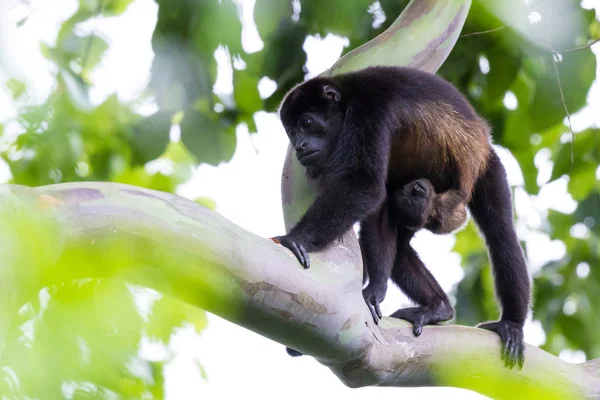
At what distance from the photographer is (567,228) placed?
14.7 ft

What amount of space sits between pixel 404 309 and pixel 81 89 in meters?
1.62

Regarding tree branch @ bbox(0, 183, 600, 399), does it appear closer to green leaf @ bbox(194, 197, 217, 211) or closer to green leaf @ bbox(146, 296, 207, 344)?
green leaf @ bbox(146, 296, 207, 344)

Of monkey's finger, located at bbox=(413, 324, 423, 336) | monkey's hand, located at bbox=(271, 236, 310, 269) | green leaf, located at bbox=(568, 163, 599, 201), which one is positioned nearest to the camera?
monkey's hand, located at bbox=(271, 236, 310, 269)

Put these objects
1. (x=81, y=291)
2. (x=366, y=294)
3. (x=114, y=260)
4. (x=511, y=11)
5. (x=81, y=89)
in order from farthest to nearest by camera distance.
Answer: (x=366, y=294)
(x=81, y=89)
(x=511, y=11)
(x=114, y=260)
(x=81, y=291)

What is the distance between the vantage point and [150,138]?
2.86m

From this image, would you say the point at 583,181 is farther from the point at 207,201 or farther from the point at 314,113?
the point at 207,201

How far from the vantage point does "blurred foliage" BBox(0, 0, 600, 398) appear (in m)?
1.06

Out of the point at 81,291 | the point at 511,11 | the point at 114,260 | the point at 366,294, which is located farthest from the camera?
the point at 366,294

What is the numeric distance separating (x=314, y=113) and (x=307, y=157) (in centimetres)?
53

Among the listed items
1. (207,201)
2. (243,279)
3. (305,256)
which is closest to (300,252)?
(305,256)

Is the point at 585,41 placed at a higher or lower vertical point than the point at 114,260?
higher

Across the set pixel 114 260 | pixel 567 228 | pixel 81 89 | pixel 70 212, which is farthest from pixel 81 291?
pixel 567 228

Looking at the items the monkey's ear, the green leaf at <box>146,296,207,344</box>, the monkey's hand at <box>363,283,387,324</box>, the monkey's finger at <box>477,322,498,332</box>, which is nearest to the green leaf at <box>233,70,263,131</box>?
the monkey's ear

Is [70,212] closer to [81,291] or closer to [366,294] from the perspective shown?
[81,291]
